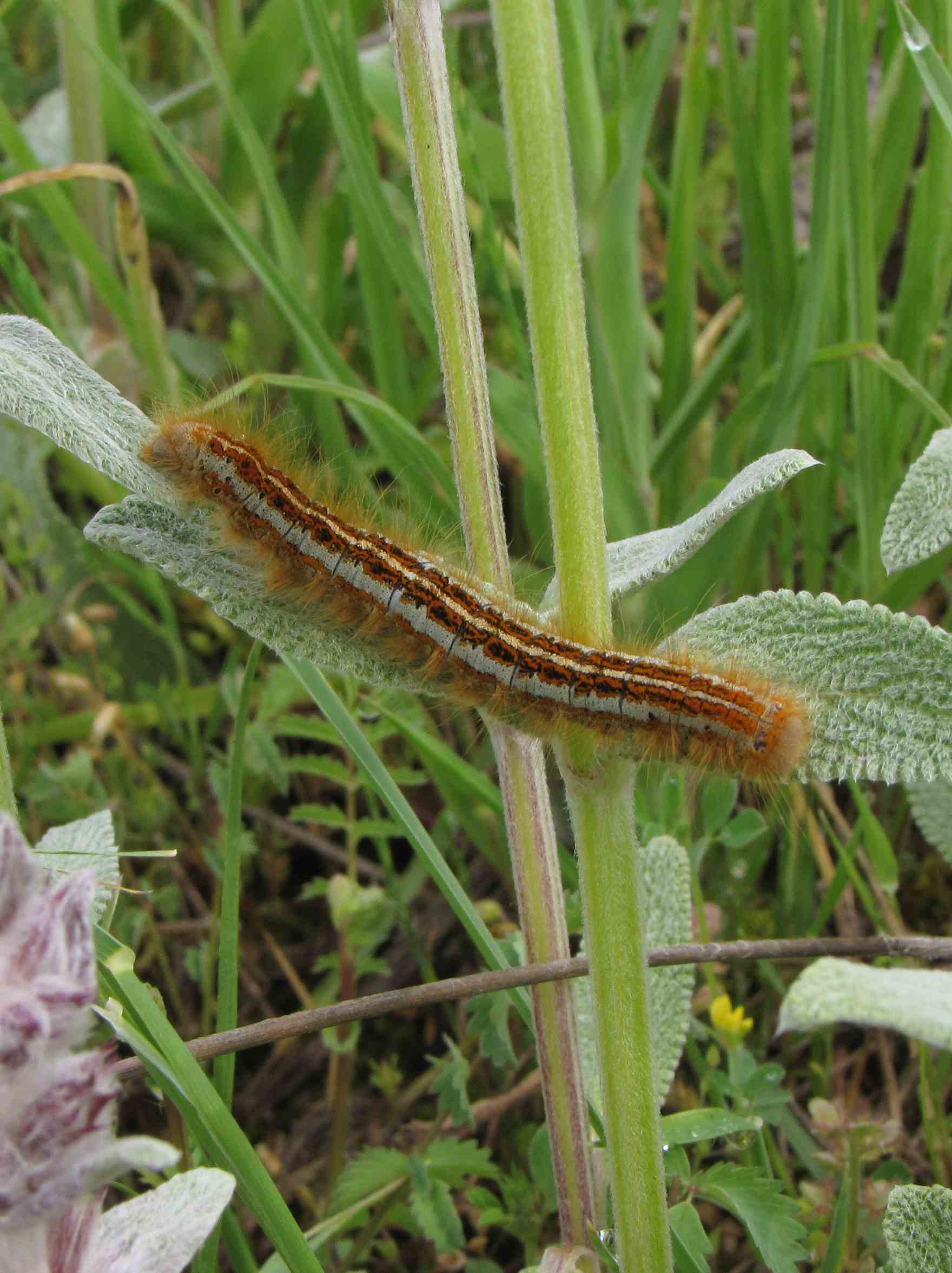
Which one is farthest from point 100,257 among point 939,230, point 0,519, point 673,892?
point 673,892

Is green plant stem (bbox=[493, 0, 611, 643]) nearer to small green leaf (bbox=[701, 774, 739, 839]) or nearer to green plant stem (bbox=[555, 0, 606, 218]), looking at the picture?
small green leaf (bbox=[701, 774, 739, 839])

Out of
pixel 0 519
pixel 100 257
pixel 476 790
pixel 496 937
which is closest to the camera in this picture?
pixel 476 790

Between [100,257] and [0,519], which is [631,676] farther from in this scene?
[0,519]

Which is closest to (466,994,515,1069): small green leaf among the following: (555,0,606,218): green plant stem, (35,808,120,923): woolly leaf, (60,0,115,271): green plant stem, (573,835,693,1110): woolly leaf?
(573,835,693,1110): woolly leaf

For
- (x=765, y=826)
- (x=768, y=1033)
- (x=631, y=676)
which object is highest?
(x=631, y=676)

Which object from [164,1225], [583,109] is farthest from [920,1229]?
[583,109]

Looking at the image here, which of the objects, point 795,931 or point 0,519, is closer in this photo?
point 795,931
